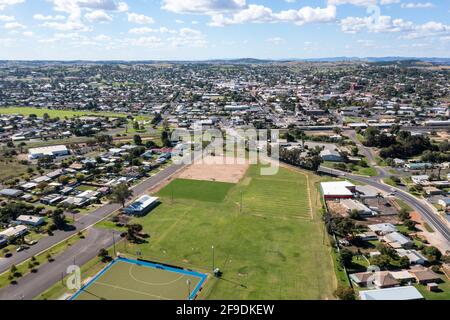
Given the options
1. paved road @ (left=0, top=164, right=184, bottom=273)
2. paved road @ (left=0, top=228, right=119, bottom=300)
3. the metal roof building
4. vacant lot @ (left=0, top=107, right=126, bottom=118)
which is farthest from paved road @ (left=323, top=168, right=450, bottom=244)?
vacant lot @ (left=0, top=107, right=126, bottom=118)

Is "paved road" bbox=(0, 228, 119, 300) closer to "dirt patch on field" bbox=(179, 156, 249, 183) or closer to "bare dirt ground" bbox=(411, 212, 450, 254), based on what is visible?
"dirt patch on field" bbox=(179, 156, 249, 183)

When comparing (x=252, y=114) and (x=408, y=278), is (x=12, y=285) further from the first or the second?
(x=252, y=114)

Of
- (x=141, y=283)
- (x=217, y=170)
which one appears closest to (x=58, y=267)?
(x=141, y=283)

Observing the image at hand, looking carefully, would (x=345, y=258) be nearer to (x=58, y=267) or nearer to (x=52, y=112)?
(x=58, y=267)

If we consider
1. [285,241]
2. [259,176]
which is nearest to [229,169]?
[259,176]

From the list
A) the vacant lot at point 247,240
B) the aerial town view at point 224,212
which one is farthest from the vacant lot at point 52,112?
the vacant lot at point 247,240

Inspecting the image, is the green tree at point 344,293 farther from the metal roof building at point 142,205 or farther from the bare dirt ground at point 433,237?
the metal roof building at point 142,205

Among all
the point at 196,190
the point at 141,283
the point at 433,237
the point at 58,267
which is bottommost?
the point at 433,237
